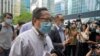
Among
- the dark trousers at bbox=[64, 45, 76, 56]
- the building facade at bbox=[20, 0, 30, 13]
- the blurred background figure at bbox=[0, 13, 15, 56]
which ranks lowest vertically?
the dark trousers at bbox=[64, 45, 76, 56]

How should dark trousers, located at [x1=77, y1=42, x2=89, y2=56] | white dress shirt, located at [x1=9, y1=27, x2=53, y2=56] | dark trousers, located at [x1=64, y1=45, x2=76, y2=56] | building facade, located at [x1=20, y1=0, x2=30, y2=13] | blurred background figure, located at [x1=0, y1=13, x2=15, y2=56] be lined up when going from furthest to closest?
building facade, located at [x1=20, y1=0, x2=30, y2=13]
dark trousers, located at [x1=64, y1=45, x2=76, y2=56]
blurred background figure, located at [x1=0, y1=13, x2=15, y2=56]
dark trousers, located at [x1=77, y1=42, x2=89, y2=56]
white dress shirt, located at [x1=9, y1=27, x2=53, y2=56]

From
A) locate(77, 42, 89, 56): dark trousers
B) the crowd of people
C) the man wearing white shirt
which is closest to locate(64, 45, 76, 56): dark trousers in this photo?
the crowd of people

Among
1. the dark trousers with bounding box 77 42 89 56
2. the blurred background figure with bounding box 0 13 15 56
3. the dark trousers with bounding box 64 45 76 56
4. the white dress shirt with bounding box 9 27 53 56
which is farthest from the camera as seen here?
the dark trousers with bounding box 64 45 76 56

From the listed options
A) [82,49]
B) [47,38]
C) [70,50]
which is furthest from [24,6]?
[47,38]

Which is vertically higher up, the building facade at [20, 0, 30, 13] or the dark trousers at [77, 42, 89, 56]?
the building facade at [20, 0, 30, 13]

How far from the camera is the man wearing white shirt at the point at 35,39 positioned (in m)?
5.12

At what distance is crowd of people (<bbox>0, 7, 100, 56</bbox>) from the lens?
515cm

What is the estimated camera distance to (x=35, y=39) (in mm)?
5180

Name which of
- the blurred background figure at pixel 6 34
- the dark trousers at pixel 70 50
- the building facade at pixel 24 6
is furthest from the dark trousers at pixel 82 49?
the building facade at pixel 24 6

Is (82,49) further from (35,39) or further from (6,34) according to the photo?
(35,39)

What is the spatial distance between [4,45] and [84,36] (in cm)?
195

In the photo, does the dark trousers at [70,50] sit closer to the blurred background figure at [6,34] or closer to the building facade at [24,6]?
the blurred background figure at [6,34]

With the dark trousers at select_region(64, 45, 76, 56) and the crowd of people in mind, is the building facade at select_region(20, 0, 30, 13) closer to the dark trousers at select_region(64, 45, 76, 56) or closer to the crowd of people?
the dark trousers at select_region(64, 45, 76, 56)

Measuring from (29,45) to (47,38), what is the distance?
37 centimetres
